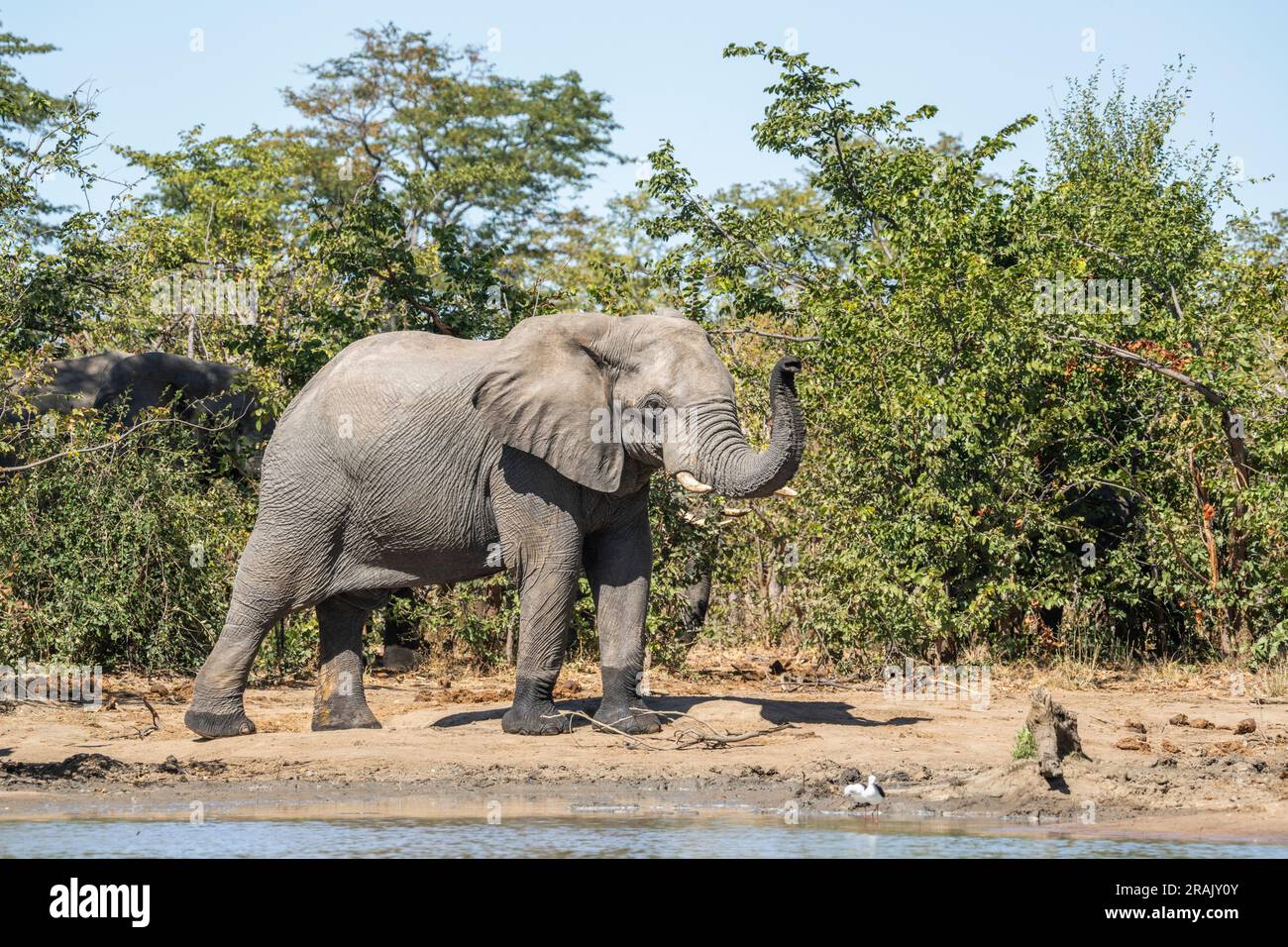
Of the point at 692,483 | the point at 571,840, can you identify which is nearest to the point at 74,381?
the point at 692,483

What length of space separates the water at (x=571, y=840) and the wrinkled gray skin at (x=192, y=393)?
881cm

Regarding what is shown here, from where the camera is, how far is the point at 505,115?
142 feet

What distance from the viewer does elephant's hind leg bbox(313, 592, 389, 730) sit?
490 inches

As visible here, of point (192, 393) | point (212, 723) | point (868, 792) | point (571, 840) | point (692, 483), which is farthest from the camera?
point (192, 393)

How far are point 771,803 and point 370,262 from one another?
25.3 ft

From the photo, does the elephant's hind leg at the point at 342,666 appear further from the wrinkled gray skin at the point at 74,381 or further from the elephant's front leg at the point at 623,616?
the wrinkled gray skin at the point at 74,381

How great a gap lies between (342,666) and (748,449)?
12.1 feet

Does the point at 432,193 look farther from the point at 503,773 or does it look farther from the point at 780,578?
the point at 503,773

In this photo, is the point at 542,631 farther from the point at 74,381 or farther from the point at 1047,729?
the point at 74,381

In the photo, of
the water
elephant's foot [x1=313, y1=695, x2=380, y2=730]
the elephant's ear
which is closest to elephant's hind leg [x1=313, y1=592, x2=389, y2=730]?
elephant's foot [x1=313, y1=695, x2=380, y2=730]

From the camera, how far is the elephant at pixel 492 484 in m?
11.4

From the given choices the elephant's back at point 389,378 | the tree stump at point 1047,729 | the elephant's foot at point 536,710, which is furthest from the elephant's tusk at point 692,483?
the tree stump at point 1047,729

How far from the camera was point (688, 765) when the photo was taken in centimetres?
1101
